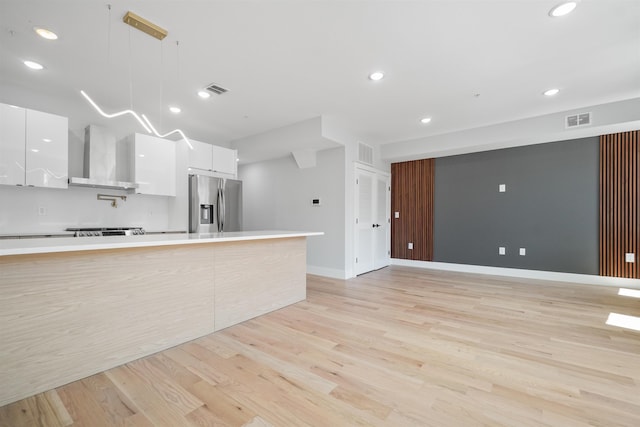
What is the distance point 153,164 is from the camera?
4.23 metres

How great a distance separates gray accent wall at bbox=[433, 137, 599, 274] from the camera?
4.37m

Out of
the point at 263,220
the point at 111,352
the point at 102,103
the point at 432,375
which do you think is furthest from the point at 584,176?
the point at 102,103

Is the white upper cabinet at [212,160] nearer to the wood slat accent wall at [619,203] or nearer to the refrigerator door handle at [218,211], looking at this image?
the refrigerator door handle at [218,211]

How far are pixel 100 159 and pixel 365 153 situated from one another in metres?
4.26

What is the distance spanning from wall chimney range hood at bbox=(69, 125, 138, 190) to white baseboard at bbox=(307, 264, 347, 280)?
3.17m

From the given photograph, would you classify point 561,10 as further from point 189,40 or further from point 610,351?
point 189,40

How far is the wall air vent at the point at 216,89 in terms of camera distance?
3.22 metres

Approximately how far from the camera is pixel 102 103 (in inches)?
144

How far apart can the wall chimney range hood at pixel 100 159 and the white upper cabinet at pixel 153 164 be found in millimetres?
213

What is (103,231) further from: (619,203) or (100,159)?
(619,203)

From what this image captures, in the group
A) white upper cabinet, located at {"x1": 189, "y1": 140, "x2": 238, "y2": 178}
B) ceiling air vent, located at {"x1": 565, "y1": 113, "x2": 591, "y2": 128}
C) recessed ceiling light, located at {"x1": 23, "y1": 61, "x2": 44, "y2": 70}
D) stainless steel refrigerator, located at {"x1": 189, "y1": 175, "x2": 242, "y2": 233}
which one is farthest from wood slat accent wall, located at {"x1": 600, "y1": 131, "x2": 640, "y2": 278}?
recessed ceiling light, located at {"x1": 23, "y1": 61, "x2": 44, "y2": 70}

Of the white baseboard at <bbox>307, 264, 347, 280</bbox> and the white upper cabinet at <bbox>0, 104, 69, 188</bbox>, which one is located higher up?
the white upper cabinet at <bbox>0, 104, 69, 188</bbox>

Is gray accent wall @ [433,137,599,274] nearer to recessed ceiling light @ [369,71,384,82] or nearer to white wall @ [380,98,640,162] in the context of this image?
white wall @ [380,98,640,162]

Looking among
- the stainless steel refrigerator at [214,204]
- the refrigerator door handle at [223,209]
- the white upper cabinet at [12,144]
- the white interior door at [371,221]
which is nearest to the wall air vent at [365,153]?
the white interior door at [371,221]
